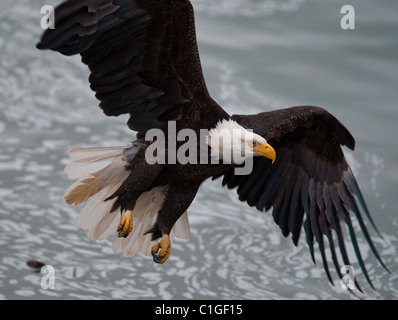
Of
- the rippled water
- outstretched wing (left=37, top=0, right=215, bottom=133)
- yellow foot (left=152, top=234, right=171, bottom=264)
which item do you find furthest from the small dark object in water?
outstretched wing (left=37, top=0, right=215, bottom=133)

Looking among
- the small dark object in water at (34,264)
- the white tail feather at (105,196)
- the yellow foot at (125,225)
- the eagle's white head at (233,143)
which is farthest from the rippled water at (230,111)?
the eagle's white head at (233,143)

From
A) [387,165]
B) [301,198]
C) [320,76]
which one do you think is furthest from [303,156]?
[320,76]

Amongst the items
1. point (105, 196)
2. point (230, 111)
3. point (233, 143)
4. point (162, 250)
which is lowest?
point (162, 250)

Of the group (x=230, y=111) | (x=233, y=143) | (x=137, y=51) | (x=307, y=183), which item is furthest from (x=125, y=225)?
(x=230, y=111)

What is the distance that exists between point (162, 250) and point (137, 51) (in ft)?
4.05

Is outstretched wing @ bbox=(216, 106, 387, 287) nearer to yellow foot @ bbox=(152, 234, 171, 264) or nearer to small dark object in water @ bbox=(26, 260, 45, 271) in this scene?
yellow foot @ bbox=(152, 234, 171, 264)

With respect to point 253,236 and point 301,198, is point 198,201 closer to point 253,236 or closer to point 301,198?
point 253,236

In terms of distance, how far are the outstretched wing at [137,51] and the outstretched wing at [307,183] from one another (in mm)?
1052

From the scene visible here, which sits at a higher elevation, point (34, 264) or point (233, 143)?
point (233, 143)

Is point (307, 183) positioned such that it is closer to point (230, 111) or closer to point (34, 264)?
point (34, 264)

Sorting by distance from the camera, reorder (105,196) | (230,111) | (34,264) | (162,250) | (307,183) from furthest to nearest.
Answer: (230,111), (34,264), (307,183), (105,196), (162,250)

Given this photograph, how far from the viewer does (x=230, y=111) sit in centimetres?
862

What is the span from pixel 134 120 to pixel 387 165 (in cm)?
318

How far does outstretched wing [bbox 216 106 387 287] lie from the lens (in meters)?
6.41
